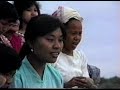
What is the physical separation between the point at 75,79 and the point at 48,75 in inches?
6.9

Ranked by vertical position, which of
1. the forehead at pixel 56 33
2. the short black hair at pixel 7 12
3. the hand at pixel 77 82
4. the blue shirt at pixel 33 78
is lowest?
the hand at pixel 77 82

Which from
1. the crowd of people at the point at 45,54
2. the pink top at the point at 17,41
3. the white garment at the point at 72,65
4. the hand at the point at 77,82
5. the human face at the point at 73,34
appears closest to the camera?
the crowd of people at the point at 45,54

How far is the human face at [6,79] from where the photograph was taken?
1847mm

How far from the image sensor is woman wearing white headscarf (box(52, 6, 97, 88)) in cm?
228

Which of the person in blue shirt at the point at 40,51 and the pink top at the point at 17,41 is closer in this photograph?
the person in blue shirt at the point at 40,51

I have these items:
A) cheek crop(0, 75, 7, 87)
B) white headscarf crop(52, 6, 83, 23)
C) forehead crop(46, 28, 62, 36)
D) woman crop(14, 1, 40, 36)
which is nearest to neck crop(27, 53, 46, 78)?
forehead crop(46, 28, 62, 36)

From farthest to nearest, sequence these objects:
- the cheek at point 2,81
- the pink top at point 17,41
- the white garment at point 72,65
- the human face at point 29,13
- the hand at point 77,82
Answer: the human face at point 29,13
the pink top at point 17,41
the white garment at point 72,65
the hand at point 77,82
the cheek at point 2,81

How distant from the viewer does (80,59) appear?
2535 mm

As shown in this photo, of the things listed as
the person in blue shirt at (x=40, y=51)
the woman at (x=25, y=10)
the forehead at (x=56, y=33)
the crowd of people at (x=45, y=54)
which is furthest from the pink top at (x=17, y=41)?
the forehead at (x=56, y=33)

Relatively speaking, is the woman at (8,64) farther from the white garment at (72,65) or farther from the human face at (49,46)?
the white garment at (72,65)

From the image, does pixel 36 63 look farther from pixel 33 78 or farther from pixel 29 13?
pixel 29 13

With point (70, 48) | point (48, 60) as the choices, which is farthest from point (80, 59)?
point (48, 60)

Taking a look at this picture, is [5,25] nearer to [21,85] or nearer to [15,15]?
[15,15]

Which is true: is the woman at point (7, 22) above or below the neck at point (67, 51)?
above
